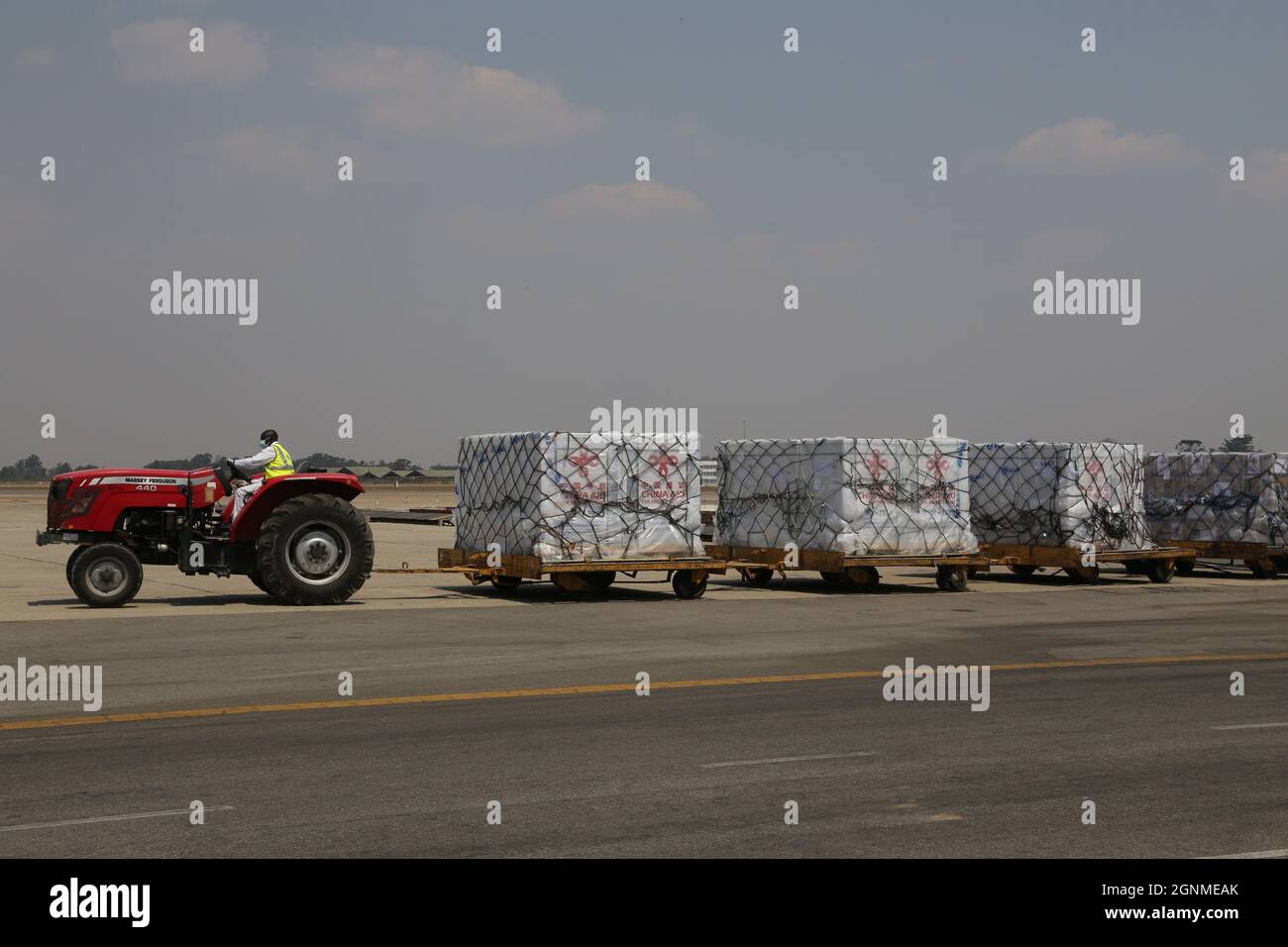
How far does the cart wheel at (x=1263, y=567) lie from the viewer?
30.2 meters

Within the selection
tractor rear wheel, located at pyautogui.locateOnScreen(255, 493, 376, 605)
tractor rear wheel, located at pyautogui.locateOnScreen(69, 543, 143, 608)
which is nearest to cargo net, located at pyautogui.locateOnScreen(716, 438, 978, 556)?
tractor rear wheel, located at pyautogui.locateOnScreen(255, 493, 376, 605)

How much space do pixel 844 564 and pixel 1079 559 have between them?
18.5 feet

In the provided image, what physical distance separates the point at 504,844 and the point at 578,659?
25.6 ft

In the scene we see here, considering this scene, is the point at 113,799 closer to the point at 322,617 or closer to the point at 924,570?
the point at 322,617

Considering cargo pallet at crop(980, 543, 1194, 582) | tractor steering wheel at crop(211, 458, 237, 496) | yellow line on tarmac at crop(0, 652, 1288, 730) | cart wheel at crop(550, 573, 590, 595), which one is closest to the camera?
yellow line on tarmac at crop(0, 652, 1288, 730)

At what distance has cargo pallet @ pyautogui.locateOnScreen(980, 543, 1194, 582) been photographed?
89.9ft

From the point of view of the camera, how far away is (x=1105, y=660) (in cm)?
1506

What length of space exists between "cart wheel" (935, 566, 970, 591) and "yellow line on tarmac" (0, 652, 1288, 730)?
9.48 metres

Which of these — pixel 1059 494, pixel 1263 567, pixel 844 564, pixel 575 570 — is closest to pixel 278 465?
pixel 575 570

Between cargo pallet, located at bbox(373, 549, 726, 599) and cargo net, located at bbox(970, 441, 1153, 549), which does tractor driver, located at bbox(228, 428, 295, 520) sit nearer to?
cargo pallet, located at bbox(373, 549, 726, 599)

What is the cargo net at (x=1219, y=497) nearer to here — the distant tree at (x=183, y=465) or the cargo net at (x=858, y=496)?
the cargo net at (x=858, y=496)

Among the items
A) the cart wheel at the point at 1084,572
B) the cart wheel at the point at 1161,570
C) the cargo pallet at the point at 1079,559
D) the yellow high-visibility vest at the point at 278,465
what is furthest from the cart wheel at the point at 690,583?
the cart wheel at the point at 1161,570

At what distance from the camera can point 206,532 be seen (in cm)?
1941

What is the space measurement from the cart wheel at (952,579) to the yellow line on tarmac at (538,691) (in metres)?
9.48
